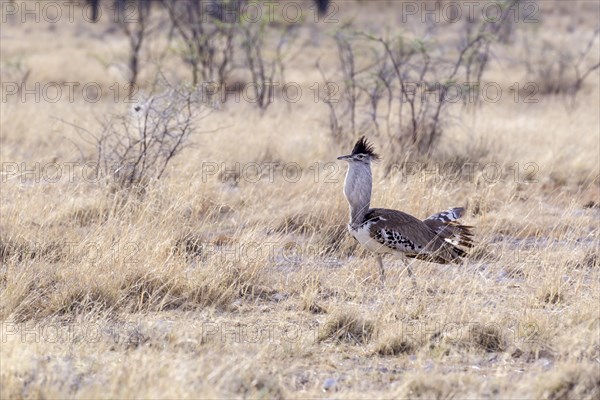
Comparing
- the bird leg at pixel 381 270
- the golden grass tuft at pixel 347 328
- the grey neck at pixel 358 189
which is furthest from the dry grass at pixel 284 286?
the grey neck at pixel 358 189

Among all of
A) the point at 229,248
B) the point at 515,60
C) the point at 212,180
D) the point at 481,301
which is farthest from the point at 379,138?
the point at 515,60

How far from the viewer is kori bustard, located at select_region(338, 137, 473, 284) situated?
590cm

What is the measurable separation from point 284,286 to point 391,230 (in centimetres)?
84

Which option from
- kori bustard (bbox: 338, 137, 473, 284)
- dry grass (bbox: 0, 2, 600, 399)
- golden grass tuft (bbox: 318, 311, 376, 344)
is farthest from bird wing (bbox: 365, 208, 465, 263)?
golden grass tuft (bbox: 318, 311, 376, 344)

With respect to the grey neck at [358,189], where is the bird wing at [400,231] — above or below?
below

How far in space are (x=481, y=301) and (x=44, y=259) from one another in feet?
10.1

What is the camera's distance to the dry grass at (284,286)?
4355mm

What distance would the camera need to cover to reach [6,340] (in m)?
4.61

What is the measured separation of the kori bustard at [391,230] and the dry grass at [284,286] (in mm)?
201

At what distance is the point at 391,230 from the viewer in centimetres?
589

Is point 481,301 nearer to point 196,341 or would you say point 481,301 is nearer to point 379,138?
point 196,341

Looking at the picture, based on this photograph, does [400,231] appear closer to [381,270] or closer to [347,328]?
[381,270]

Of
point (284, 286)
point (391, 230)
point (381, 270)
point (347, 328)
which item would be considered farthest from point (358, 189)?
point (347, 328)

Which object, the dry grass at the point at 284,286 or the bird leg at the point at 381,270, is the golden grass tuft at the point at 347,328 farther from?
the bird leg at the point at 381,270
